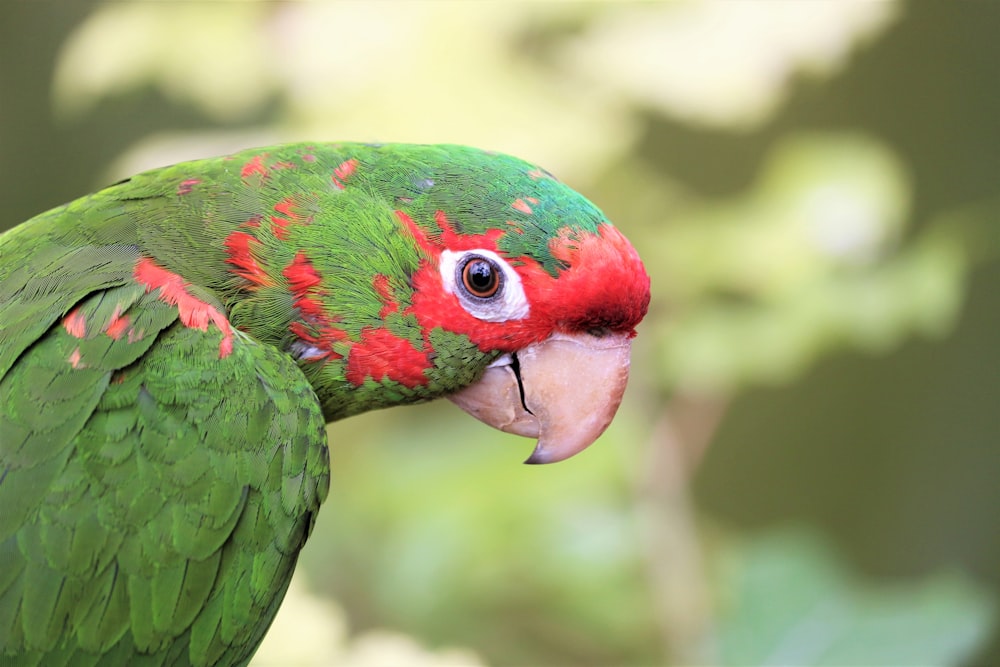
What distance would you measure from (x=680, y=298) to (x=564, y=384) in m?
1.32

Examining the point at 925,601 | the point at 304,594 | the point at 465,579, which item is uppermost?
the point at 304,594

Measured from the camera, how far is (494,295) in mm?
1093

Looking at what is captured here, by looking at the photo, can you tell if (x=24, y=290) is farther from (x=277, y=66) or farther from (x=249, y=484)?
(x=277, y=66)

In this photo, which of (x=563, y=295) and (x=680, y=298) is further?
(x=680, y=298)

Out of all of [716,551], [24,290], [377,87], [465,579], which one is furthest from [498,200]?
[716,551]

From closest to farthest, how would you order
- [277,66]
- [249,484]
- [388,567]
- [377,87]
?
[249,484] → [377,87] → [277,66] → [388,567]

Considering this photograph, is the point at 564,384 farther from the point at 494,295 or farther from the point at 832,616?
the point at 832,616

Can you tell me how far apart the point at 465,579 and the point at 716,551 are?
0.77m

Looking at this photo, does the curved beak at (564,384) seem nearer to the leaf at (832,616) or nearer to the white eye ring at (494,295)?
the white eye ring at (494,295)

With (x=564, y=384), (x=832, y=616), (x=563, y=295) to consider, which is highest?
(x=563, y=295)

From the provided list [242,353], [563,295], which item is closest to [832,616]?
[563,295]

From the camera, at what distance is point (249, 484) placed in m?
1.01

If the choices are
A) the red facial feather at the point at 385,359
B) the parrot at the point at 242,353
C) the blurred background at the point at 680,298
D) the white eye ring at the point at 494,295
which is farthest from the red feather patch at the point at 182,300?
the blurred background at the point at 680,298

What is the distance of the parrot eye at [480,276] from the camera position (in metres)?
1.08
